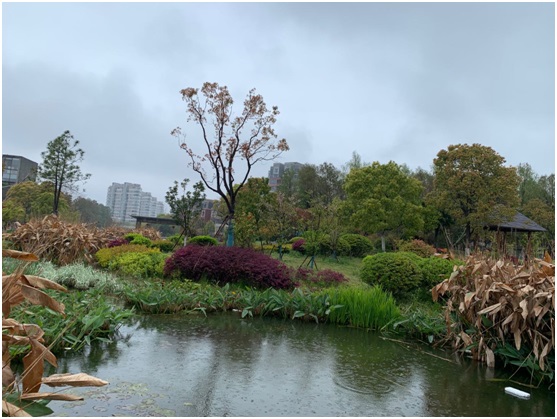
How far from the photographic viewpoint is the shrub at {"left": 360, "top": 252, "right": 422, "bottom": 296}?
22.9 ft

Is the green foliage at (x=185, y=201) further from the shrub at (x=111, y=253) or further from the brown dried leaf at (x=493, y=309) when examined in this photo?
the brown dried leaf at (x=493, y=309)

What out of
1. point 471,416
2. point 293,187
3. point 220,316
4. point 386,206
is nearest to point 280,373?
point 471,416

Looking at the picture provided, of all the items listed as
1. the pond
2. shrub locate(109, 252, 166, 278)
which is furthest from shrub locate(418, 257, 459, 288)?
shrub locate(109, 252, 166, 278)

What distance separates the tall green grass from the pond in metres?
0.58

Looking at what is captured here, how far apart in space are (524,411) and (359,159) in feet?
110

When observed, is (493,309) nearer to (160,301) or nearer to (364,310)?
(364,310)

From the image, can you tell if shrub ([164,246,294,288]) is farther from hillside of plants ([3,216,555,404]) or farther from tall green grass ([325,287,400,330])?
tall green grass ([325,287,400,330])

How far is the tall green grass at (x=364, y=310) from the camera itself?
5.15 metres

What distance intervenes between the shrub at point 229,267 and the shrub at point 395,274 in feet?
5.20

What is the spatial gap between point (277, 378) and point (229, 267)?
4751 millimetres

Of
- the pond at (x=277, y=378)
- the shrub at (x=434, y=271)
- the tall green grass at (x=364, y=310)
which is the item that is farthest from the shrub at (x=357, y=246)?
the pond at (x=277, y=378)

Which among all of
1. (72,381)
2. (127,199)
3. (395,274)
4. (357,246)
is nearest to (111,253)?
(395,274)

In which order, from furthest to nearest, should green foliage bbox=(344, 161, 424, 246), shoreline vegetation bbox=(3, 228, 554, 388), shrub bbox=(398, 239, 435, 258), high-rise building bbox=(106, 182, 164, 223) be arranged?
high-rise building bbox=(106, 182, 164, 223)
green foliage bbox=(344, 161, 424, 246)
shrub bbox=(398, 239, 435, 258)
shoreline vegetation bbox=(3, 228, 554, 388)

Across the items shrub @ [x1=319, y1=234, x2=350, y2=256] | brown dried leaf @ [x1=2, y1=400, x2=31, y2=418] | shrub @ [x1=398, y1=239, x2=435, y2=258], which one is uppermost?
shrub @ [x1=398, y1=239, x2=435, y2=258]
